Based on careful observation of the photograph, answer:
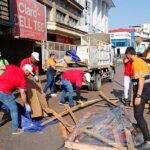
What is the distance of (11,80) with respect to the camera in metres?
5.88

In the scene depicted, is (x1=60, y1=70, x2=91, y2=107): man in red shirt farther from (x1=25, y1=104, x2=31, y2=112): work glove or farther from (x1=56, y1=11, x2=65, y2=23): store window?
(x1=56, y1=11, x2=65, y2=23): store window

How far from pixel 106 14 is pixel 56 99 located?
40440 millimetres

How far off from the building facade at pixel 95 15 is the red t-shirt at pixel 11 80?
2328cm

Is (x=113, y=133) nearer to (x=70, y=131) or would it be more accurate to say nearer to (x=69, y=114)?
(x=70, y=131)

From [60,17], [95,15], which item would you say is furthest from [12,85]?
[95,15]

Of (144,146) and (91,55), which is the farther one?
(91,55)

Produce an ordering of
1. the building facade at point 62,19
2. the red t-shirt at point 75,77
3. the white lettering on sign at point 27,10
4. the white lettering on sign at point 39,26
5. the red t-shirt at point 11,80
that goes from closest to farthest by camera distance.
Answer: the red t-shirt at point 11,80, the red t-shirt at point 75,77, the white lettering on sign at point 27,10, the white lettering on sign at point 39,26, the building facade at point 62,19

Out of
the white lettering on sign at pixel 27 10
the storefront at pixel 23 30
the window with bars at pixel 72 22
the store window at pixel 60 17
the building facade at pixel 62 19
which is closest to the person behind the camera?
the storefront at pixel 23 30

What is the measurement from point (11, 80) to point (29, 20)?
1000 centimetres

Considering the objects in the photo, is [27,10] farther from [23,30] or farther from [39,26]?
[39,26]

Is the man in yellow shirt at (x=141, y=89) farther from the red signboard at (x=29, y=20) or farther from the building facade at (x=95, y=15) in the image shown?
the building facade at (x=95, y=15)

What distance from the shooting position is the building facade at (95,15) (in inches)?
1284

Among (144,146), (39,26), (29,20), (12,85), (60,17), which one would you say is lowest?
(144,146)

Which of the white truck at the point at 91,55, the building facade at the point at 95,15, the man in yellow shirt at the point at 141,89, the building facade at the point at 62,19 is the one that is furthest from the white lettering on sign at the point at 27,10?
the building facade at the point at 95,15
